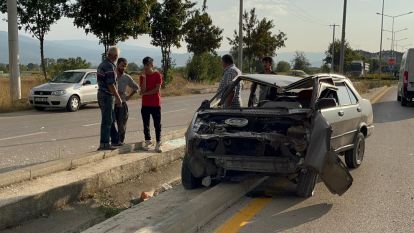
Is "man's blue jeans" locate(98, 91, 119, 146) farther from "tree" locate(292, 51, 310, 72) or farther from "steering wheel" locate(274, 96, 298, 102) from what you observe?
"tree" locate(292, 51, 310, 72)

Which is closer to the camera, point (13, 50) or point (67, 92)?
point (67, 92)

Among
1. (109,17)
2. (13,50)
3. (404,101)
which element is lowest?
(404,101)

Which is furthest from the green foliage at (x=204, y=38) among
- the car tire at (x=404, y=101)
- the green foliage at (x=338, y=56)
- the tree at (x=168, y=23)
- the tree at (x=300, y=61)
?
the tree at (x=300, y=61)

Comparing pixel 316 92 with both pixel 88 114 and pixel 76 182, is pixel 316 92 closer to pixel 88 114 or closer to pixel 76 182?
pixel 76 182

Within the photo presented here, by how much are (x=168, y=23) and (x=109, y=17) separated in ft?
25.8

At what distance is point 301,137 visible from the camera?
6070mm

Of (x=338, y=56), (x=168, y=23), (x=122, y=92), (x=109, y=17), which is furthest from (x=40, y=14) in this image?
(x=338, y=56)

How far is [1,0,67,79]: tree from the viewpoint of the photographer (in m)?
22.0

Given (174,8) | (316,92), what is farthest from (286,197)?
(174,8)

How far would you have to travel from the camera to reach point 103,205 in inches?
244

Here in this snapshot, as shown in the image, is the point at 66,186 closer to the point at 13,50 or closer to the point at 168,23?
the point at 13,50

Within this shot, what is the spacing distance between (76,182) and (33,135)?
630 centimetres

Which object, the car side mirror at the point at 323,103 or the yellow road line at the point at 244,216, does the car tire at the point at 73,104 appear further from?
the car side mirror at the point at 323,103

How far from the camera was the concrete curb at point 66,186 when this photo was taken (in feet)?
17.2
